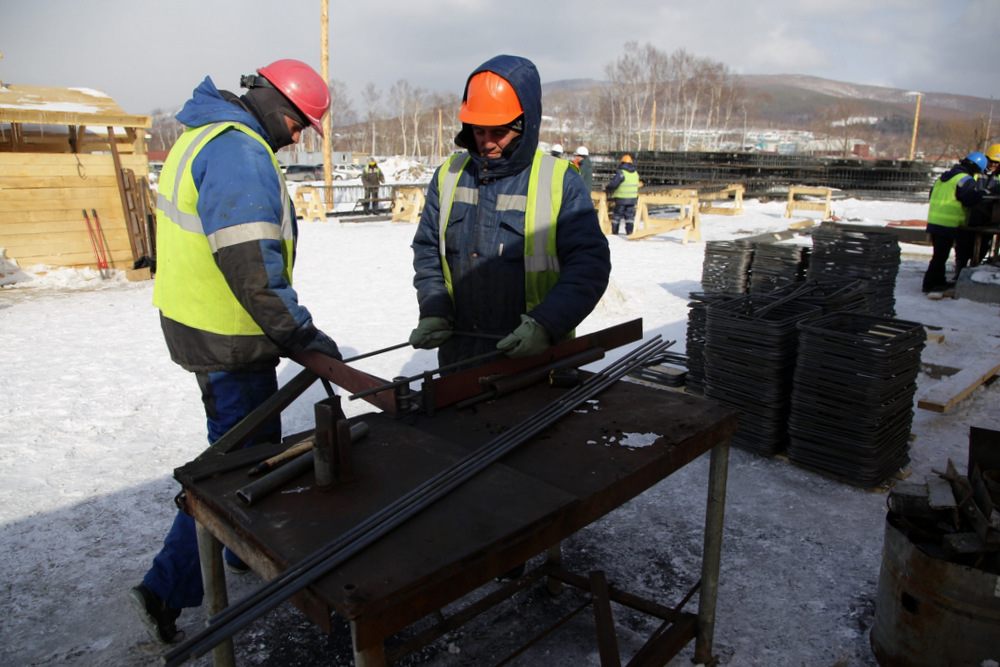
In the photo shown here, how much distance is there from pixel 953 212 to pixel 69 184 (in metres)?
12.8

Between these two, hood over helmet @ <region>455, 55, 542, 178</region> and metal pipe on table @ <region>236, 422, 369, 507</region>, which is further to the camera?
hood over helmet @ <region>455, 55, 542, 178</region>

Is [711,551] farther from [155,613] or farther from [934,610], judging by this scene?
[155,613]

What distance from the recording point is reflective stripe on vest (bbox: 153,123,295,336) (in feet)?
7.84

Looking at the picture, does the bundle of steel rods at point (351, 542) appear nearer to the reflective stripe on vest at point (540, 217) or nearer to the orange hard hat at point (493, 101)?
the reflective stripe on vest at point (540, 217)

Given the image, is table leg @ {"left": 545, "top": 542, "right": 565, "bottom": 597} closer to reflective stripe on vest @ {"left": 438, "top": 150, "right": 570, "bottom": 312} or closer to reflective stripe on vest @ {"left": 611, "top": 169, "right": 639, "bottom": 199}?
reflective stripe on vest @ {"left": 438, "top": 150, "right": 570, "bottom": 312}

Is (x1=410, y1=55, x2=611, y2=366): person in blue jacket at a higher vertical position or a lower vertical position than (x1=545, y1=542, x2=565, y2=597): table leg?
higher

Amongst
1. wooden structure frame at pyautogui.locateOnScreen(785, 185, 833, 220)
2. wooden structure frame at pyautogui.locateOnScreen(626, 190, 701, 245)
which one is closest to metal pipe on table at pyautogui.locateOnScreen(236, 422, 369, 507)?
wooden structure frame at pyautogui.locateOnScreen(626, 190, 701, 245)

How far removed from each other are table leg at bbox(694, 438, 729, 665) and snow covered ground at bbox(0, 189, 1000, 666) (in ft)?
0.35

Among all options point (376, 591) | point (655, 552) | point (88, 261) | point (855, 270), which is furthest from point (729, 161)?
point (376, 591)

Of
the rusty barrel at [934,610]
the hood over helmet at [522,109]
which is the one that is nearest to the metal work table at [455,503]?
the rusty barrel at [934,610]

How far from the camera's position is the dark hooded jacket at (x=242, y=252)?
→ 2271 millimetres

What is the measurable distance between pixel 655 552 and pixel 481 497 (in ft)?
6.15

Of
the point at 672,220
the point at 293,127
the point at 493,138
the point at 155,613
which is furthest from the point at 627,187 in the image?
the point at 155,613

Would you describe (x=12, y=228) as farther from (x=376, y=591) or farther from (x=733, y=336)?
(x=376, y=591)
